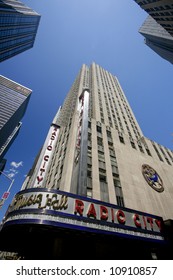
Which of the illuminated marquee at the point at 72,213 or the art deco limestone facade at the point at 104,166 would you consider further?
the art deco limestone facade at the point at 104,166

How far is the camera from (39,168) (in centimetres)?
1767

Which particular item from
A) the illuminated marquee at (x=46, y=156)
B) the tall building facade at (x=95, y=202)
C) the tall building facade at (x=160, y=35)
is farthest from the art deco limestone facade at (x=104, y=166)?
the tall building facade at (x=160, y=35)

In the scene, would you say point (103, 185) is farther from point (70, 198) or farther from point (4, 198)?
point (4, 198)

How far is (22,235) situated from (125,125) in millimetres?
44011

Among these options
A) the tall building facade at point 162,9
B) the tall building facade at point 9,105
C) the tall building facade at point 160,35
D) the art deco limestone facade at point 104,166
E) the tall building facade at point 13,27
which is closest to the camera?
the art deco limestone facade at point 104,166

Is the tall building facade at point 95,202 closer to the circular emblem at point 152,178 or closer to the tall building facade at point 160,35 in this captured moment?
the circular emblem at point 152,178

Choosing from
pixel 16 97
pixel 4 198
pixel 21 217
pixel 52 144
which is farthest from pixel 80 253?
pixel 16 97

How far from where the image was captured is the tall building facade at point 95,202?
36.6 feet

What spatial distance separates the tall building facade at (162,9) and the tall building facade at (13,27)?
3932 inches

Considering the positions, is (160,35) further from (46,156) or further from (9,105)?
(9,105)

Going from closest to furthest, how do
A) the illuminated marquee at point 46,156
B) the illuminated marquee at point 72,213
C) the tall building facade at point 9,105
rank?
the illuminated marquee at point 72,213, the illuminated marquee at point 46,156, the tall building facade at point 9,105

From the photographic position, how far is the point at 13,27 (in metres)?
130

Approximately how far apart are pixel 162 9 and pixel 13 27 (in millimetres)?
127484

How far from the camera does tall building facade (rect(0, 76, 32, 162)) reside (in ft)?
466
